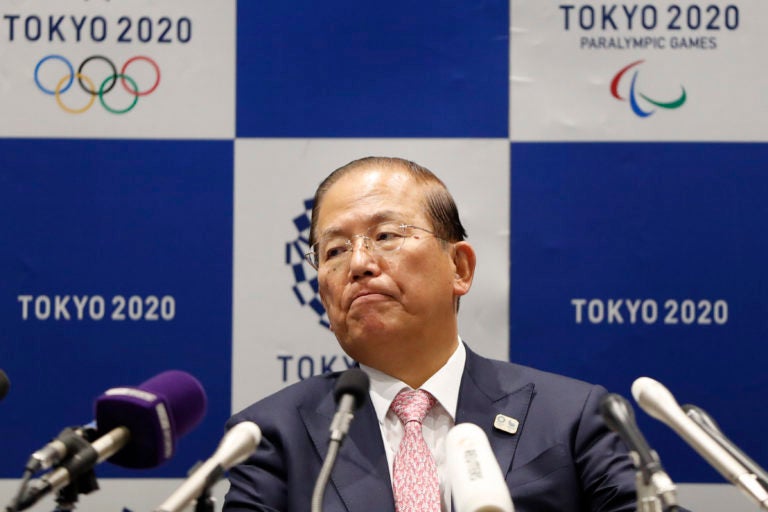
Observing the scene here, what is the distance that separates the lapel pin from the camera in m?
2.21

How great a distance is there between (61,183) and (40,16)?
21.2 inches

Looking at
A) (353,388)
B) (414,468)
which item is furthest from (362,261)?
(353,388)

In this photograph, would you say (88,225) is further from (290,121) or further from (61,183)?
(290,121)

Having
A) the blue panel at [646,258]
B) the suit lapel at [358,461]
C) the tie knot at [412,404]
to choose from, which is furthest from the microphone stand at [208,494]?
the blue panel at [646,258]

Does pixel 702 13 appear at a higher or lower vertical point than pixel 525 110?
higher

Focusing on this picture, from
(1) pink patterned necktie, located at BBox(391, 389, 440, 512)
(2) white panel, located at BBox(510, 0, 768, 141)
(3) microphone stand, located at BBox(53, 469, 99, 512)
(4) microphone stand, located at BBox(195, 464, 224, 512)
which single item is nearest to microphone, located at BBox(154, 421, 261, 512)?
(4) microphone stand, located at BBox(195, 464, 224, 512)

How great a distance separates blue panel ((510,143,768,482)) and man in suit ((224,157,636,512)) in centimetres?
50

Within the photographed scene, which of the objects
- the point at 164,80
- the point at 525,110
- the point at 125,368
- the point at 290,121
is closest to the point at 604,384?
the point at 525,110

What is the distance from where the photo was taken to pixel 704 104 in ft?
9.52

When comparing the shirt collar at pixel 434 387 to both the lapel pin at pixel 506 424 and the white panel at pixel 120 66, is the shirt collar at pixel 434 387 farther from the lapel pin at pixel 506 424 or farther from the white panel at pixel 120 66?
the white panel at pixel 120 66

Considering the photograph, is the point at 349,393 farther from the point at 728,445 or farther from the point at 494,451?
the point at 494,451

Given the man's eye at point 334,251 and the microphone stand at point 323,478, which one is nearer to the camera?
the microphone stand at point 323,478

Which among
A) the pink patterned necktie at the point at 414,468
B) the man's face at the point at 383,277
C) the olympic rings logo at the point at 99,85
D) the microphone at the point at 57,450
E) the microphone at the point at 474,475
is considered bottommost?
the pink patterned necktie at the point at 414,468

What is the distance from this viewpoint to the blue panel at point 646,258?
2.89m
